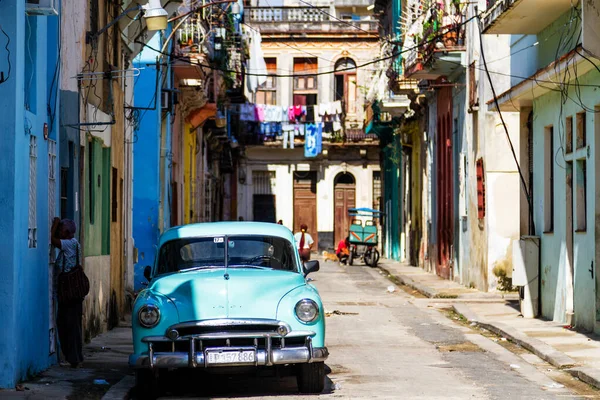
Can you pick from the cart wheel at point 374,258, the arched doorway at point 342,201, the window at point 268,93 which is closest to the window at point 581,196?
the cart wheel at point 374,258

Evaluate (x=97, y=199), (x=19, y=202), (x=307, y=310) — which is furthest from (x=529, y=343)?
(x=19, y=202)

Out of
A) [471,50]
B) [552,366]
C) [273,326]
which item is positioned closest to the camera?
[273,326]

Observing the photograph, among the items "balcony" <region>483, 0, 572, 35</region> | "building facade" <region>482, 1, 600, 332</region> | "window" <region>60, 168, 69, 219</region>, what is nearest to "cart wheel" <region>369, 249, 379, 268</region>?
"building facade" <region>482, 1, 600, 332</region>

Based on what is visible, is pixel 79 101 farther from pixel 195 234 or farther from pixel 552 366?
pixel 552 366

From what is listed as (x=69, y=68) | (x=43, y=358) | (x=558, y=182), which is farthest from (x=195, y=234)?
(x=558, y=182)

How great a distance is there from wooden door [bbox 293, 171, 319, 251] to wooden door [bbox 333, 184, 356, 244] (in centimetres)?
103

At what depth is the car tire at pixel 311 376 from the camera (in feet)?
36.8

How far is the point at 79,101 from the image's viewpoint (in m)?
15.7

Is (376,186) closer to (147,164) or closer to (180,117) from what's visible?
(180,117)

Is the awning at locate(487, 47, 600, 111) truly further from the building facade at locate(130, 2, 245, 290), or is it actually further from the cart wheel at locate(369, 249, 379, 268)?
the cart wheel at locate(369, 249, 379, 268)

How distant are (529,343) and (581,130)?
370 centimetres

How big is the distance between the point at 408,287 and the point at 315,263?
18.5 meters

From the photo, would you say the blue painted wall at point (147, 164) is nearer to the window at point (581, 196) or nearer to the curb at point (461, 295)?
the curb at point (461, 295)

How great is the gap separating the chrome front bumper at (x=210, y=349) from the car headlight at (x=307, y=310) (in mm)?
170
